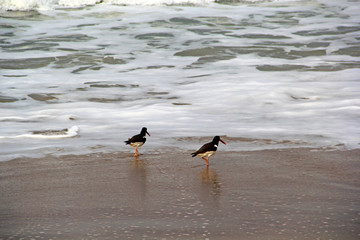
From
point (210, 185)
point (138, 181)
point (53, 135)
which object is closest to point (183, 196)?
point (210, 185)

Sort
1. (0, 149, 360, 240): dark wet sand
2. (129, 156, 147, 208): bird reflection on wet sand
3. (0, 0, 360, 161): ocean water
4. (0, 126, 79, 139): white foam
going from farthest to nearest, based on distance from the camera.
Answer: (0, 0, 360, 161): ocean water → (0, 126, 79, 139): white foam → (129, 156, 147, 208): bird reflection on wet sand → (0, 149, 360, 240): dark wet sand

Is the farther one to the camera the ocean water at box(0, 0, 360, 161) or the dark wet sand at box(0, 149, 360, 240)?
the ocean water at box(0, 0, 360, 161)

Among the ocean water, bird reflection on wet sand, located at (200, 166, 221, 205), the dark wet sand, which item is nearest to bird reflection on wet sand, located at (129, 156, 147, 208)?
the dark wet sand

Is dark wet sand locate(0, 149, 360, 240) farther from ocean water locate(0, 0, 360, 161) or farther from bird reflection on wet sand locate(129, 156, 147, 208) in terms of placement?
ocean water locate(0, 0, 360, 161)

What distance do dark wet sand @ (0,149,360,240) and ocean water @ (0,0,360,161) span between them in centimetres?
70

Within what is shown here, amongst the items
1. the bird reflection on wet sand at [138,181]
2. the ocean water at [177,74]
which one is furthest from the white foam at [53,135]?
the bird reflection on wet sand at [138,181]

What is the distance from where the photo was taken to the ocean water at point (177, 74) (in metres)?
7.98

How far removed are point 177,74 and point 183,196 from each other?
8.65 metres

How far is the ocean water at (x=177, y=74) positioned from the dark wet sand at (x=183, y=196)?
0.70m

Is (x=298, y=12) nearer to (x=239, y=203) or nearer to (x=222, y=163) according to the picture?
(x=222, y=163)

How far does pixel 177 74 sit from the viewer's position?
13.5 m

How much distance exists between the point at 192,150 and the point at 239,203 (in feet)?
7.37

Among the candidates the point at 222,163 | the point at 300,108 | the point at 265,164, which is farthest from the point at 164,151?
the point at 300,108

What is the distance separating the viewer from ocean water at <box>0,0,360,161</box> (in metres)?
7.98
